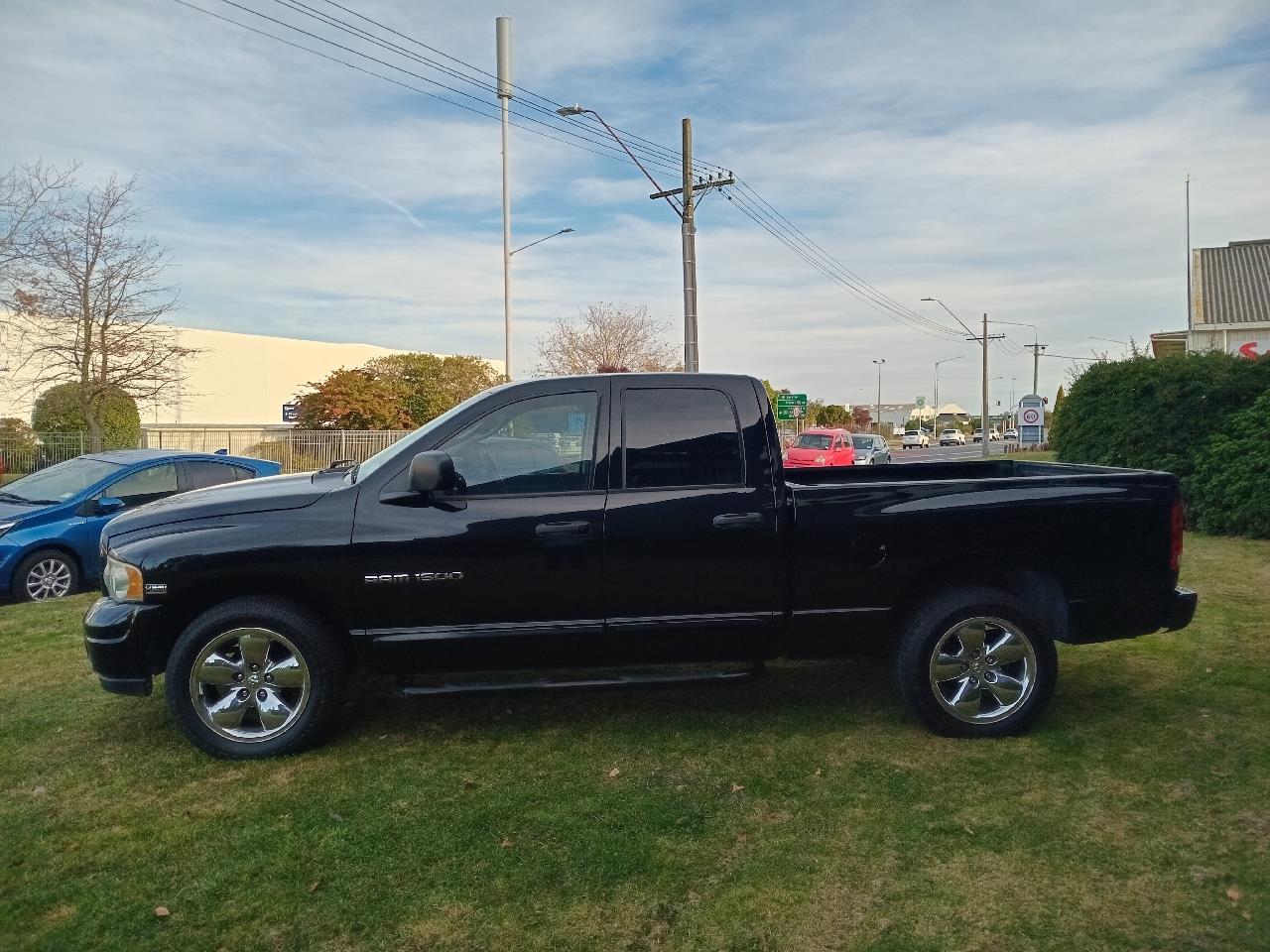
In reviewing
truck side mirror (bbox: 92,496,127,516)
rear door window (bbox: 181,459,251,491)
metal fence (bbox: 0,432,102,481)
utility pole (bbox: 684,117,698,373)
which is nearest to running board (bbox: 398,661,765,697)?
truck side mirror (bbox: 92,496,127,516)

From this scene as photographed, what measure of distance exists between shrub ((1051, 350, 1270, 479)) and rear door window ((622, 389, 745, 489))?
450 inches

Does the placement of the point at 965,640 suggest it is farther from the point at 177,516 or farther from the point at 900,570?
the point at 177,516

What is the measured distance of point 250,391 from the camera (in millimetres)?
49156

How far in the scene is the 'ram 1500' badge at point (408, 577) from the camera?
4664 mm

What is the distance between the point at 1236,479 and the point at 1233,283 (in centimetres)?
2622

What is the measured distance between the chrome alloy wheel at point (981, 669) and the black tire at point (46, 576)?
326 inches

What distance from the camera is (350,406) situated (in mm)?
35844

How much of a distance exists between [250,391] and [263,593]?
48109mm

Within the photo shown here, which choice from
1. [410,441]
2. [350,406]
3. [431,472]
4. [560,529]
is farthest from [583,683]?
[350,406]

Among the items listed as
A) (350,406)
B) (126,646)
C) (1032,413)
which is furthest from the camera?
(350,406)

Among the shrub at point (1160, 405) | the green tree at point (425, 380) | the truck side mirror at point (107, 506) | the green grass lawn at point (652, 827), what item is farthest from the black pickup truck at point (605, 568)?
the green tree at point (425, 380)

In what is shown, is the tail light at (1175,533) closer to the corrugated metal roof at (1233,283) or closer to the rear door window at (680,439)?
the rear door window at (680,439)

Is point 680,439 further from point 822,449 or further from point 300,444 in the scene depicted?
point 300,444

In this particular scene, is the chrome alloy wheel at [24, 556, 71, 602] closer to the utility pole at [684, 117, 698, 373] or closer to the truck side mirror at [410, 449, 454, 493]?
the truck side mirror at [410, 449, 454, 493]
